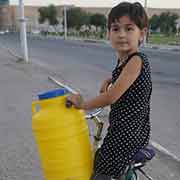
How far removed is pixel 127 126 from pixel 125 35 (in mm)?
512

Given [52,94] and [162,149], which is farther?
[162,149]

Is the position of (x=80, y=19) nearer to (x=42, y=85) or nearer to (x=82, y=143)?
(x=42, y=85)

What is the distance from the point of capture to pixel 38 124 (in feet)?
6.65

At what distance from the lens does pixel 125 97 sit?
6.47ft

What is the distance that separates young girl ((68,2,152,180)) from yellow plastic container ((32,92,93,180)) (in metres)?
0.08

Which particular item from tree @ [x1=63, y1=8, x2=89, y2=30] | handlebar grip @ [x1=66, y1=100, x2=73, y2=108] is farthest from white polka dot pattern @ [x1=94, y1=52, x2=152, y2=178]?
tree @ [x1=63, y1=8, x2=89, y2=30]

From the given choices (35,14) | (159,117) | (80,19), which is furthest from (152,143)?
(35,14)

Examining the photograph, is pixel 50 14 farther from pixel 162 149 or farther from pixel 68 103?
pixel 68 103

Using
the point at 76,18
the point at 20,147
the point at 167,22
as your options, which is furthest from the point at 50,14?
the point at 20,147

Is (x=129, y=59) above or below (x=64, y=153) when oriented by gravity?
above

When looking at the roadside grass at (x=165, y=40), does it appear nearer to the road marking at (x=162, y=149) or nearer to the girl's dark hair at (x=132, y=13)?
the road marking at (x=162, y=149)

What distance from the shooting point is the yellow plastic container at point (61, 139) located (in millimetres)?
2002

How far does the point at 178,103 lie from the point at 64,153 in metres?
5.40

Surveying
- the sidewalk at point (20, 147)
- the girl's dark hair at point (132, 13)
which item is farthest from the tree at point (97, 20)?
the girl's dark hair at point (132, 13)
